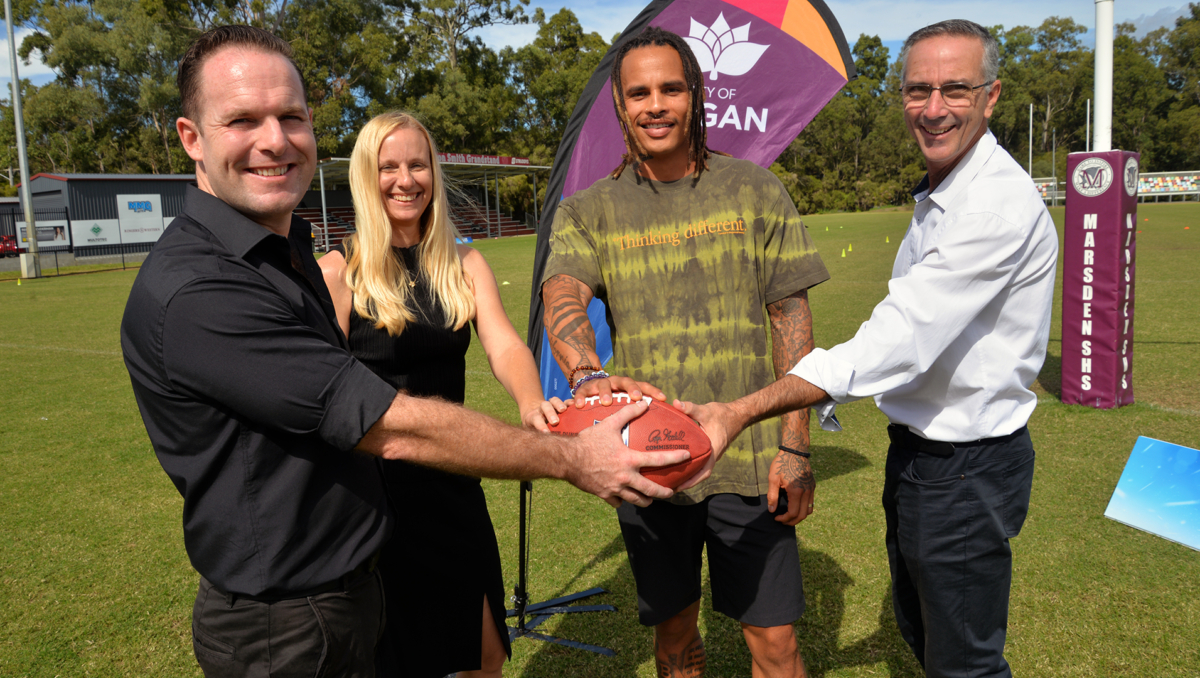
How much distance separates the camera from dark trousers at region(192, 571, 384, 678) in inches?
69.3

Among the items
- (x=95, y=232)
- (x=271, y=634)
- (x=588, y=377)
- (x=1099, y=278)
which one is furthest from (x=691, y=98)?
(x=95, y=232)

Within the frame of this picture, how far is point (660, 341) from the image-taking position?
105 inches

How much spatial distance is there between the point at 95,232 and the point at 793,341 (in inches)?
1449

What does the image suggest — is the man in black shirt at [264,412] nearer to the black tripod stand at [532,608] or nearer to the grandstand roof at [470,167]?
the black tripod stand at [532,608]

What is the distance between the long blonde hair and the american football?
78cm

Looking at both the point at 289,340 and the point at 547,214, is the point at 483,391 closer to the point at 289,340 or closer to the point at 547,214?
the point at 547,214

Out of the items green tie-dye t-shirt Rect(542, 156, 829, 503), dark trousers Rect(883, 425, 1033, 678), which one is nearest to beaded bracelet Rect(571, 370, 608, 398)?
green tie-dye t-shirt Rect(542, 156, 829, 503)

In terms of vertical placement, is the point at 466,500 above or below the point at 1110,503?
above

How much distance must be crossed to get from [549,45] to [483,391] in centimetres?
5143

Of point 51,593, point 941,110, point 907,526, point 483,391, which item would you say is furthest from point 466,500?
point 483,391

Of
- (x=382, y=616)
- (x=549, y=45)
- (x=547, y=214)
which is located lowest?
(x=382, y=616)

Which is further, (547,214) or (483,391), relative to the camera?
(483,391)

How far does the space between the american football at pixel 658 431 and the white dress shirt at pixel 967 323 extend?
1.25ft

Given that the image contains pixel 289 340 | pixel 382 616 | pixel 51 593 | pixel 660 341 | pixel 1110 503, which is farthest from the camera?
pixel 1110 503
